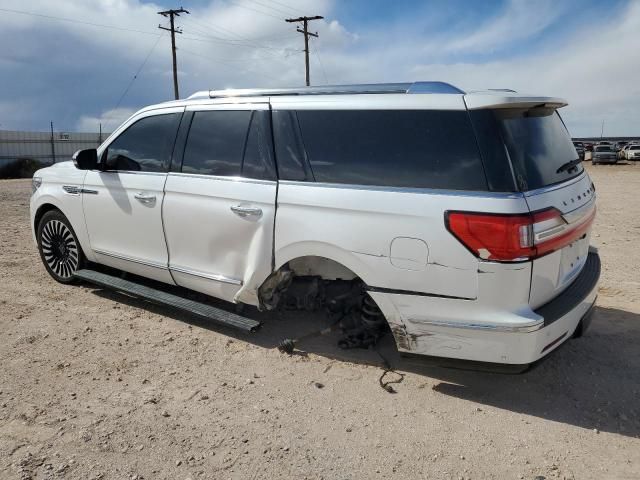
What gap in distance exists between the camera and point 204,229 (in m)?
4.38

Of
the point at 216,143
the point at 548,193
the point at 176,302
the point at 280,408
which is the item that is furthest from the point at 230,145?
the point at 548,193

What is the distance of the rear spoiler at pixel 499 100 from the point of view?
3188 millimetres

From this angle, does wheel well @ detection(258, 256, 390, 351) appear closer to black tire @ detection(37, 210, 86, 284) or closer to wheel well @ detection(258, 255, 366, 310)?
wheel well @ detection(258, 255, 366, 310)

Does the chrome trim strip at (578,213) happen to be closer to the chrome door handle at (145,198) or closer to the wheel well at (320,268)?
the wheel well at (320,268)

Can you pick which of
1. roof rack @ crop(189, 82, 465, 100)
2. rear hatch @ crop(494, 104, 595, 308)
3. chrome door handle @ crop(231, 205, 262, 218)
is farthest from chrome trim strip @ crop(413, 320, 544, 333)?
chrome door handle @ crop(231, 205, 262, 218)

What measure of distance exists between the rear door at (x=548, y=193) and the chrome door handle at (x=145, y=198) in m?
2.83

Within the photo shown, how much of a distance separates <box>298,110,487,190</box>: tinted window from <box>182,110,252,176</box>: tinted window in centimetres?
60

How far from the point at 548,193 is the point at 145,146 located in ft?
11.3

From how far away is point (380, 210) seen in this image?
135 inches

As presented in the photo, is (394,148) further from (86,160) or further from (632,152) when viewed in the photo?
(632,152)

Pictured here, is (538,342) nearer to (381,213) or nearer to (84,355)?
(381,213)

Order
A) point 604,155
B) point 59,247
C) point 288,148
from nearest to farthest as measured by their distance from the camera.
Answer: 1. point 288,148
2. point 59,247
3. point 604,155

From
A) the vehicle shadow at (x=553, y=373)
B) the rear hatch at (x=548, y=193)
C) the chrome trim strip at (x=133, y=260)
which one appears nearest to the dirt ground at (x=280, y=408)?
the vehicle shadow at (x=553, y=373)

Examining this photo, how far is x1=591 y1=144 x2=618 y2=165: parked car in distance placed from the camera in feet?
136
